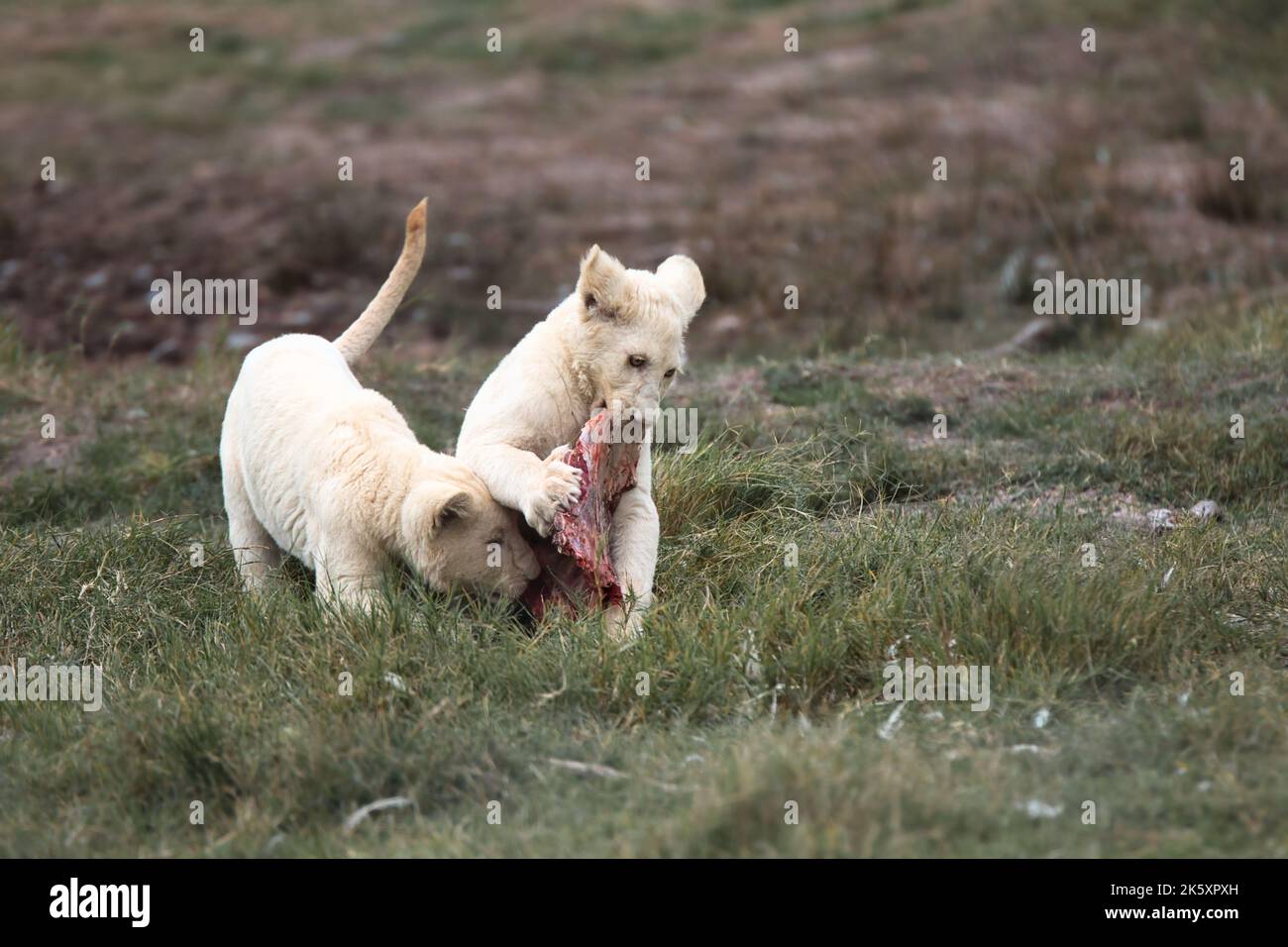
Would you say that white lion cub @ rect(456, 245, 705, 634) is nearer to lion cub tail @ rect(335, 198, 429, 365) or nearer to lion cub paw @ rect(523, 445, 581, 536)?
lion cub paw @ rect(523, 445, 581, 536)

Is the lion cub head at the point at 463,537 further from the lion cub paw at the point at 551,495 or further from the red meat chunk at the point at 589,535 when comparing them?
the lion cub paw at the point at 551,495

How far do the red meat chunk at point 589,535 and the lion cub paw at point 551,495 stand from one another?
0.04m

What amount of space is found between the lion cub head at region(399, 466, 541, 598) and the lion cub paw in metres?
0.23

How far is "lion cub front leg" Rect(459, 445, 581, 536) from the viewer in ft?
17.5

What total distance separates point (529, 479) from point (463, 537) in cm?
34

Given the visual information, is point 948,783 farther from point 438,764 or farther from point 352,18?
point 352,18

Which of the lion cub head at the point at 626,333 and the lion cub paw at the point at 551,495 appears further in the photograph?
the lion cub head at the point at 626,333

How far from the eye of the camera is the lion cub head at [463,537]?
5387 mm

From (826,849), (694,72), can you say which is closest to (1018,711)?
(826,849)

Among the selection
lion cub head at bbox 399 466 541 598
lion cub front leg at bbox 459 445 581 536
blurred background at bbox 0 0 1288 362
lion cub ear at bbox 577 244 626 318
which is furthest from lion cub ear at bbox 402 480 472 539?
blurred background at bbox 0 0 1288 362

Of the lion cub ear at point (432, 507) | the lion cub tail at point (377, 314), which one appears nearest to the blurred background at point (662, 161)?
the lion cub tail at point (377, 314)

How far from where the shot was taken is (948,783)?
4535 mm

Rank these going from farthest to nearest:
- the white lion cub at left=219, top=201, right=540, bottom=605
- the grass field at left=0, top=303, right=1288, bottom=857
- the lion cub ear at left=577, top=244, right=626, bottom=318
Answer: the white lion cub at left=219, top=201, right=540, bottom=605, the lion cub ear at left=577, top=244, right=626, bottom=318, the grass field at left=0, top=303, right=1288, bottom=857
